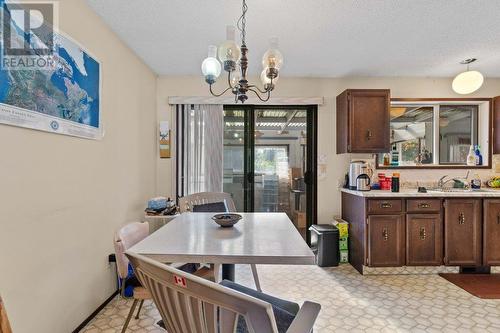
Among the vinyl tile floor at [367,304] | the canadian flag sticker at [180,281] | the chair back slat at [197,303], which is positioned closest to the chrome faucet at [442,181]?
the vinyl tile floor at [367,304]

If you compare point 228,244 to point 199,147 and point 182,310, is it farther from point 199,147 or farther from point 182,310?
point 199,147

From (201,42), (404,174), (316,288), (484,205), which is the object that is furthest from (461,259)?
(201,42)

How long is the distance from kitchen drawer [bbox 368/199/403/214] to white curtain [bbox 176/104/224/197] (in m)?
1.96

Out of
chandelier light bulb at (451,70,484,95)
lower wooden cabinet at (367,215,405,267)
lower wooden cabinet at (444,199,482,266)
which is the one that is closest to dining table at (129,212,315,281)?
lower wooden cabinet at (367,215,405,267)

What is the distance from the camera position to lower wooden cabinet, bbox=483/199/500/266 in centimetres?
309

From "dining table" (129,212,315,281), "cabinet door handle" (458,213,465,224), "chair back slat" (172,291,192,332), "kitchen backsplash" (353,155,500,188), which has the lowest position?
"cabinet door handle" (458,213,465,224)

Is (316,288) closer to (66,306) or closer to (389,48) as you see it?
(66,306)

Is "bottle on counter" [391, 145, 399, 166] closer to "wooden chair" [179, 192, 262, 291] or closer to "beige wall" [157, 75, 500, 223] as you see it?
"beige wall" [157, 75, 500, 223]

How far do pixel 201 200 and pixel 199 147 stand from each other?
45.0 inches

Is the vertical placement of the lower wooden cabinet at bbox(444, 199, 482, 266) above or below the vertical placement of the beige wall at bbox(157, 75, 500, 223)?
below

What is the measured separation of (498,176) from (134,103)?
194 inches

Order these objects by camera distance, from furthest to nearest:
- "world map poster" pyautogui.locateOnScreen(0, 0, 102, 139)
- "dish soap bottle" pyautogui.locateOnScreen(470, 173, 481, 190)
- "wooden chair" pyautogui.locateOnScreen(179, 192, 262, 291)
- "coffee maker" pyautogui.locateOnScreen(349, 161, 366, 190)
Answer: "dish soap bottle" pyautogui.locateOnScreen(470, 173, 481, 190)
"coffee maker" pyautogui.locateOnScreen(349, 161, 366, 190)
"wooden chair" pyautogui.locateOnScreen(179, 192, 262, 291)
"world map poster" pyautogui.locateOnScreen(0, 0, 102, 139)

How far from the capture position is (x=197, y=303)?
0.87 m

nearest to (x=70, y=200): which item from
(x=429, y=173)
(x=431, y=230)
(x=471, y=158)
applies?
(x=431, y=230)
